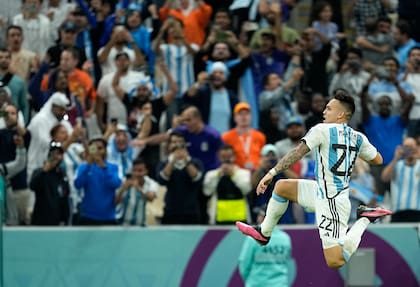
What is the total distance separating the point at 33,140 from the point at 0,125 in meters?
0.45

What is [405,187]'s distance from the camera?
53.7 feet

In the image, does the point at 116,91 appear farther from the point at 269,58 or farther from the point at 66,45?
the point at 269,58

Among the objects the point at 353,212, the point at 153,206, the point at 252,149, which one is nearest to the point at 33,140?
the point at 153,206

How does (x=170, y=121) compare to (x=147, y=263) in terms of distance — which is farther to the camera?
(x=170, y=121)

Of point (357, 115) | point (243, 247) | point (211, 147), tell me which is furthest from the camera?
point (357, 115)

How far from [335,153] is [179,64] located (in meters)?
6.39

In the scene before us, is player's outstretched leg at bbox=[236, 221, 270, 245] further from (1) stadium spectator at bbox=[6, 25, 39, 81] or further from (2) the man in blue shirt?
(1) stadium spectator at bbox=[6, 25, 39, 81]

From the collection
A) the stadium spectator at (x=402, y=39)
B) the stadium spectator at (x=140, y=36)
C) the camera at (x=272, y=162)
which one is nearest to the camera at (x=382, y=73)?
the stadium spectator at (x=402, y=39)

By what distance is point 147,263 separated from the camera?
15797 mm

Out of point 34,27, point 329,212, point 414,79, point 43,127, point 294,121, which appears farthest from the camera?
point 414,79

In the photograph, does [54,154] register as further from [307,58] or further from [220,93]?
[307,58]

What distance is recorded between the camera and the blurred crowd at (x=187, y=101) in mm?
15906

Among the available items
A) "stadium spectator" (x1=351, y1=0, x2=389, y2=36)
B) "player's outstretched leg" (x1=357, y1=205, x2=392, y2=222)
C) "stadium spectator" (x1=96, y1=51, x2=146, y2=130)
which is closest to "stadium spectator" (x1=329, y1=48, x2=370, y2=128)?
"stadium spectator" (x1=351, y1=0, x2=389, y2=36)

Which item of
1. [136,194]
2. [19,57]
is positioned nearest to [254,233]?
[136,194]
